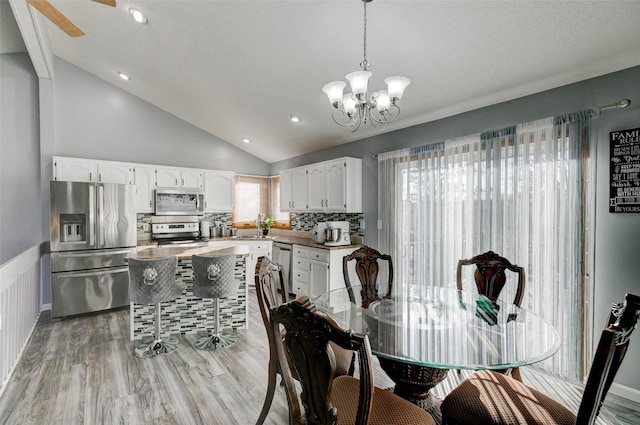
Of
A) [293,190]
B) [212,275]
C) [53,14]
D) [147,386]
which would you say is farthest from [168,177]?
[147,386]

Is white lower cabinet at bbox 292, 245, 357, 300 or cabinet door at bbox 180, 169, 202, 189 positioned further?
cabinet door at bbox 180, 169, 202, 189

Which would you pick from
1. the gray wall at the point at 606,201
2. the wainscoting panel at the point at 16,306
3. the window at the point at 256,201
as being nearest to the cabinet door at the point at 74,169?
the wainscoting panel at the point at 16,306

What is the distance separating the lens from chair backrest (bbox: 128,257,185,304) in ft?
9.35

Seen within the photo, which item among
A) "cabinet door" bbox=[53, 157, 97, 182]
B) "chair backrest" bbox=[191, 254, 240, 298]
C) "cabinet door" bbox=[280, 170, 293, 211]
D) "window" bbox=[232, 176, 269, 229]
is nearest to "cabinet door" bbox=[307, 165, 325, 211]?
"cabinet door" bbox=[280, 170, 293, 211]

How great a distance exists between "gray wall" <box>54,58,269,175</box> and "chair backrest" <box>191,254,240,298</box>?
3.10 meters

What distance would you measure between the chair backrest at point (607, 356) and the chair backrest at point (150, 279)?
9.93ft

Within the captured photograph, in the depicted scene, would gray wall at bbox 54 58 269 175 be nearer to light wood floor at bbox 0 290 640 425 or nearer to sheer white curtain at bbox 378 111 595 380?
light wood floor at bbox 0 290 640 425

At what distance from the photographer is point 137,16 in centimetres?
309

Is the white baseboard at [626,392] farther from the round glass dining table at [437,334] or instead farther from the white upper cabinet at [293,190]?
the white upper cabinet at [293,190]

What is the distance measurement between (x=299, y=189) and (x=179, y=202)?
79.9 inches

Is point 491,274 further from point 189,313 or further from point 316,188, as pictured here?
point 189,313

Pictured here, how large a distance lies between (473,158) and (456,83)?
76cm

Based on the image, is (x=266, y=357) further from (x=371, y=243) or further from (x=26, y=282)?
(x=26, y=282)

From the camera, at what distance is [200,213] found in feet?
17.7
